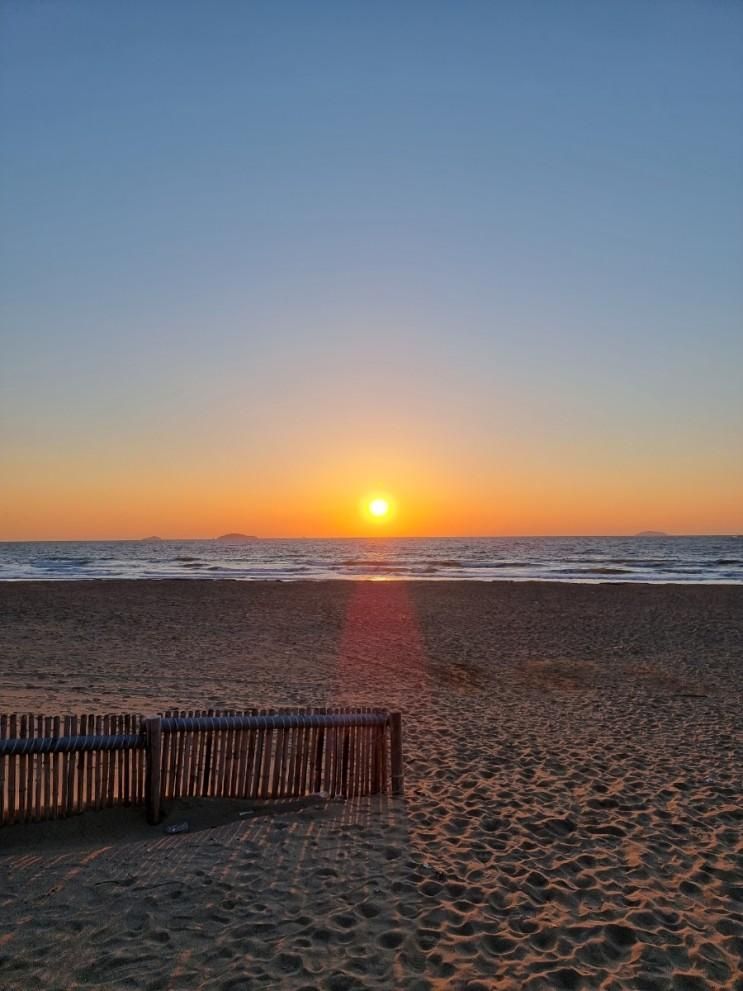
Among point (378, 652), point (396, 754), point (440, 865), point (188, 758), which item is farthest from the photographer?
point (378, 652)

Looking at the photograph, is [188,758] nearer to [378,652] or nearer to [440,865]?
[440,865]

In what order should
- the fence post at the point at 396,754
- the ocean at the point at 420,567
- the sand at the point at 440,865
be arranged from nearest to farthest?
the sand at the point at 440,865 < the fence post at the point at 396,754 < the ocean at the point at 420,567

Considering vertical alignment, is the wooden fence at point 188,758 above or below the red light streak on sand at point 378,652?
above

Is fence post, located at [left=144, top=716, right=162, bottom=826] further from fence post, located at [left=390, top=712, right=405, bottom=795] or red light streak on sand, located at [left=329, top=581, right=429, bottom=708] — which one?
red light streak on sand, located at [left=329, top=581, right=429, bottom=708]

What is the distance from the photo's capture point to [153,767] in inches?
227

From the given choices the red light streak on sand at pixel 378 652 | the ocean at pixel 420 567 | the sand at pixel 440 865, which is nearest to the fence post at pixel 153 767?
the sand at pixel 440 865

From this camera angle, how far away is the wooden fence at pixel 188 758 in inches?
220

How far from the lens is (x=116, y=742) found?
5.71m

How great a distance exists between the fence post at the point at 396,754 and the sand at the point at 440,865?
183 millimetres

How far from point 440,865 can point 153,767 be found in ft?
8.31

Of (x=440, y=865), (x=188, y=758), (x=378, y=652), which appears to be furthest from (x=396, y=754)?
(x=378, y=652)

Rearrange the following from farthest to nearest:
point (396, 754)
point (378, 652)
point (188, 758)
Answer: point (378, 652), point (396, 754), point (188, 758)

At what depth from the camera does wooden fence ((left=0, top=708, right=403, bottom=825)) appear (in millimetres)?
5590

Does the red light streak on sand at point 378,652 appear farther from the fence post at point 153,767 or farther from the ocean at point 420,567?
the ocean at point 420,567
